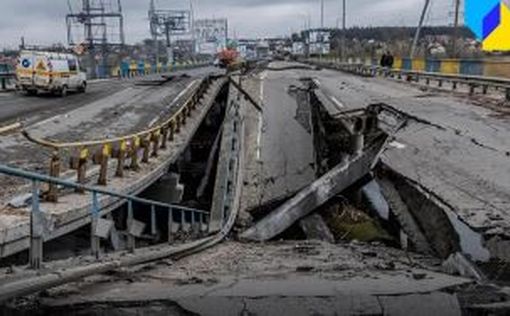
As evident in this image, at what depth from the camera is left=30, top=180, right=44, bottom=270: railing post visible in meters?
7.44

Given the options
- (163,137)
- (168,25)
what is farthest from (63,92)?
(168,25)

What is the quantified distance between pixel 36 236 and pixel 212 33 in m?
142

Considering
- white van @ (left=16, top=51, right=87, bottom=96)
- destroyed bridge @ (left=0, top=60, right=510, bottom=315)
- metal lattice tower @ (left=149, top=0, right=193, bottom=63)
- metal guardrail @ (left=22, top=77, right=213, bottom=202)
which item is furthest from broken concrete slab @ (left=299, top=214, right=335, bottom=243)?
metal lattice tower @ (left=149, top=0, right=193, bottom=63)

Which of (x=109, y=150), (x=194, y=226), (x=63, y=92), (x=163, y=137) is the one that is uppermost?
(x=109, y=150)

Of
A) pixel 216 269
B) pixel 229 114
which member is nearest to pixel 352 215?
pixel 216 269

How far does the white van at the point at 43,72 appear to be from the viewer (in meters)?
43.6

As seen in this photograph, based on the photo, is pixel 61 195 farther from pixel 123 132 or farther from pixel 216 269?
pixel 123 132

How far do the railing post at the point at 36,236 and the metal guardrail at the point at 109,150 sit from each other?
4.01m

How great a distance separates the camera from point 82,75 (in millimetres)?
49125

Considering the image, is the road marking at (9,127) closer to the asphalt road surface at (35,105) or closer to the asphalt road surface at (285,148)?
the asphalt road surface at (35,105)

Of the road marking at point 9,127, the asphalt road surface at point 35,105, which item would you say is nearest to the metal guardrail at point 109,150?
the road marking at point 9,127

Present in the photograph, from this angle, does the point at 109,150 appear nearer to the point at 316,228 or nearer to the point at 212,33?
the point at 316,228

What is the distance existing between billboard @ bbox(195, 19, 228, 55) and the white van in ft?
334

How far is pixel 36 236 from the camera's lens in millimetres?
7629
